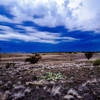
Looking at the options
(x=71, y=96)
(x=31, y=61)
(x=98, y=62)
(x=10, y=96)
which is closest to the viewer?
(x=71, y=96)

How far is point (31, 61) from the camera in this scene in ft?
52.4

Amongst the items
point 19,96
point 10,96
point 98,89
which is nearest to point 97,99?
point 98,89

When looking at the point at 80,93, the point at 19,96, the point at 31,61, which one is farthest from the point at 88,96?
the point at 31,61

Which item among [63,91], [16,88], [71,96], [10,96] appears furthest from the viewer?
[16,88]

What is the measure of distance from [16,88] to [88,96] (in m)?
2.42

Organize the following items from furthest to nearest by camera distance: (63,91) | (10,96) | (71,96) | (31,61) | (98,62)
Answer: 1. (31,61)
2. (98,62)
3. (63,91)
4. (10,96)
5. (71,96)

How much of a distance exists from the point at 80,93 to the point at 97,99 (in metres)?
0.57

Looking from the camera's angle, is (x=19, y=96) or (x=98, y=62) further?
(x=98, y=62)

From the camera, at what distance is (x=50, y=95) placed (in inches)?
150

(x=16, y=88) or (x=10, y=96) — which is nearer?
(x=10, y=96)

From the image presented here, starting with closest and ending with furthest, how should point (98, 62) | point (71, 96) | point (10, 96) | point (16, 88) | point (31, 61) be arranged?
point (71, 96)
point (10, 96)
point (16, 88)
point (98, 62)
point (31, 61)

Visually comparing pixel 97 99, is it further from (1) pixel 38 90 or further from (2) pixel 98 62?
(2) pixel 98 62

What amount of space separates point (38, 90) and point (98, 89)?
82.9 inches

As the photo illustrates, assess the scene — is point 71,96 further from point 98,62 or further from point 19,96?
point 98,62
